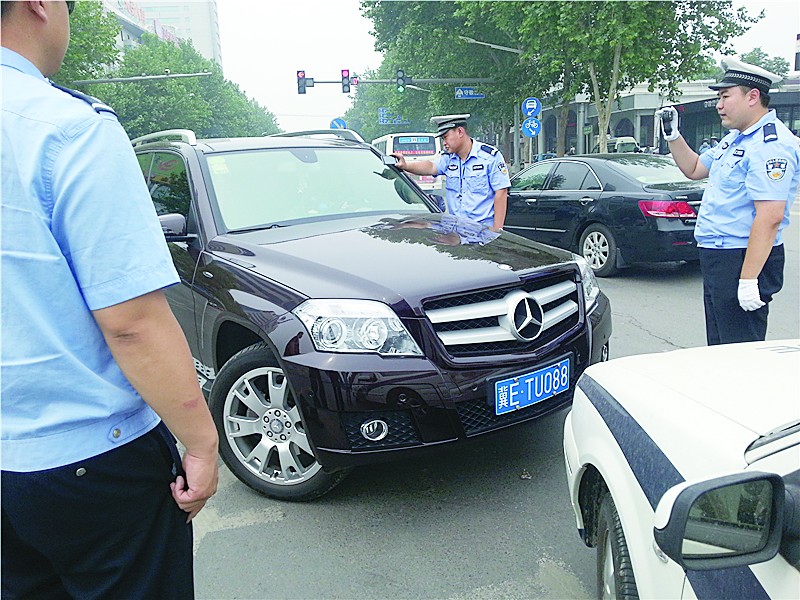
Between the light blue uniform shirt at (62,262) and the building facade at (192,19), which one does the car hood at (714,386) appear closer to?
the light blue uniform shirt at (62,262)

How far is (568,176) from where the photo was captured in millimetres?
8508

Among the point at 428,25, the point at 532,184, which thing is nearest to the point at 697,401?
the point at 532,184

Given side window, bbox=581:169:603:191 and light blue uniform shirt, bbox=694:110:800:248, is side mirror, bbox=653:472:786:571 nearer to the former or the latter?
light blue uniform shirt, bbox=694:110:800:248

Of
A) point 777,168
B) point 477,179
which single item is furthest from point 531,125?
point 777,168

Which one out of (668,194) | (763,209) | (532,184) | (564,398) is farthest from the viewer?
(532,184)

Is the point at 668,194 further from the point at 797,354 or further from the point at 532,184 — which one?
the point at 797,354

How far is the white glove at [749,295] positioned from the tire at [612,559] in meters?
1.97

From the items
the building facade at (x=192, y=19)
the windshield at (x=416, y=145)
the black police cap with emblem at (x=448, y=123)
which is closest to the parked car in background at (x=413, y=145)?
the windshield at (x=416, y=145)

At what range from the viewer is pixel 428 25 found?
29.7 meters

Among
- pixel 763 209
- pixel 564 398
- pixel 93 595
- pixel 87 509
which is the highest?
pixel 763 209

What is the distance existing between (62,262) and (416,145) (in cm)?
2305

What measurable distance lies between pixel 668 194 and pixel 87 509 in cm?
703

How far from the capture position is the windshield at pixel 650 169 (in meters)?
7.57

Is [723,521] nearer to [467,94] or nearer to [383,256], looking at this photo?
[383,256]
